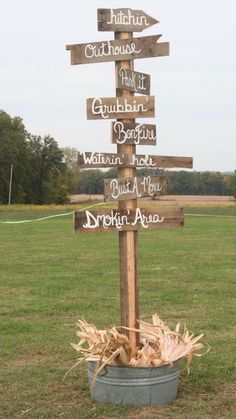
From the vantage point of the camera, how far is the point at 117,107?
5.08m

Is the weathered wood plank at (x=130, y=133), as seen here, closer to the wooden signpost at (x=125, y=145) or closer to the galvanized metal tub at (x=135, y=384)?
the wooden signpost at (x=125, y=145)

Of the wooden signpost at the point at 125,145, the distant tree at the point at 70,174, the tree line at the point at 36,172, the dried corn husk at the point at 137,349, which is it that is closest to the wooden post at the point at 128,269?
the wooden signpost at the point at 125,145

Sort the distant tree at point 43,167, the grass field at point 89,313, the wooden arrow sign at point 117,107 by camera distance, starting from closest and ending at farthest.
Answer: the grass field at point 89,313, the wooden arrow sign at point 117,107, the distant tree at point 43,167

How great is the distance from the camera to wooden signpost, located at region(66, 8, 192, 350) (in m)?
5.04

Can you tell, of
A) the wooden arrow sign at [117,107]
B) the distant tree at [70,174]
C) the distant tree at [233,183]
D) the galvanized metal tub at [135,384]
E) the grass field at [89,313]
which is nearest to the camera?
the galvanized metal tub at [135,384]

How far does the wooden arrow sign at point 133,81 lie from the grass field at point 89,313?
2.43m

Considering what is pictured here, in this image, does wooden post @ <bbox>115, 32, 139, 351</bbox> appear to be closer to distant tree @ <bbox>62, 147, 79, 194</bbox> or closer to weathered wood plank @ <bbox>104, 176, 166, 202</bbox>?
weathered wood plank @ <bbox>104, 176, 166, 202</bbox>

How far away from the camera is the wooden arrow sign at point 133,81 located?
16.6 feet

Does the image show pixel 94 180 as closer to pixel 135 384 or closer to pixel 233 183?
pixel 135 384

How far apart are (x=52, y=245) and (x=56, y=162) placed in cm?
7090

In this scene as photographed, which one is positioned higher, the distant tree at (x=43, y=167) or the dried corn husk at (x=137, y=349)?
the distant tree at (x=43, y=167)

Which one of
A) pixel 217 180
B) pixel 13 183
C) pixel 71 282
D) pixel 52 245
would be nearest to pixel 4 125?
pixel 13 183

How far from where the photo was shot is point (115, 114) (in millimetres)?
5082

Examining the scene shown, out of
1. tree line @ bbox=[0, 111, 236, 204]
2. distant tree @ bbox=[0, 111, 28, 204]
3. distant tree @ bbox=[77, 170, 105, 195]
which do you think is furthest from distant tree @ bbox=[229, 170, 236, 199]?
distant tree @ bbox=[0, 111, 28, 204]
